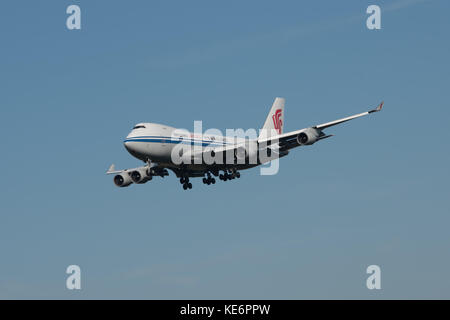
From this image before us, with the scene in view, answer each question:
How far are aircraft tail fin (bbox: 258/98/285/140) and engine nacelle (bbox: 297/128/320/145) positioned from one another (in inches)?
686

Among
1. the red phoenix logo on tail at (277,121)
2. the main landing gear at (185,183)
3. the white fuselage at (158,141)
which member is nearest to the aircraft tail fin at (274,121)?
the red phoenix logo on tail at (277,121)

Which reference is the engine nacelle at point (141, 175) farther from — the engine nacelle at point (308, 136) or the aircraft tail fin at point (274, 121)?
the engine nacelle at point (308, 136)

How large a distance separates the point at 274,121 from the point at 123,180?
21.6 metres

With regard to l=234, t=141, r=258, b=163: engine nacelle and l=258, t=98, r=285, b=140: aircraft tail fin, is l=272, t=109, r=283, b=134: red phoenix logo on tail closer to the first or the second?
l=258, t=98, r=285, b=140: aircraft tail fin

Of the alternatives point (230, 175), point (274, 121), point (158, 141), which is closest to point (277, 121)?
point (274, 121)

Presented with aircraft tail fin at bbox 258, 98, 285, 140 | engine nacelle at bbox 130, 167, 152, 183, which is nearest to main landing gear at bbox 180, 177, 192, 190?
engine nacelle at bbox 130, 167, 152, 183

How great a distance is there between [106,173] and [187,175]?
1116 centimetres

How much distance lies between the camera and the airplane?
282ft

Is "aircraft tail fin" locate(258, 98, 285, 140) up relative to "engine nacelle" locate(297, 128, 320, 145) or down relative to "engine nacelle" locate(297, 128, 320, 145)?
up

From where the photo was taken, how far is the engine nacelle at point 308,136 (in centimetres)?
8512

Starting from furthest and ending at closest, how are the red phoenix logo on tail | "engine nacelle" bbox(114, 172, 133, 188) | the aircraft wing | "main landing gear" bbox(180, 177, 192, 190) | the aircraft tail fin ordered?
the red phoenix logo on tail < the aircraft tail fin < "engine nacelle" bbox(114, 172, 133, 188) < "main landing gear" bbox(180, 177, 192, 190) < the aircraft wing

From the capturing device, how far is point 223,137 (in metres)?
92.8
